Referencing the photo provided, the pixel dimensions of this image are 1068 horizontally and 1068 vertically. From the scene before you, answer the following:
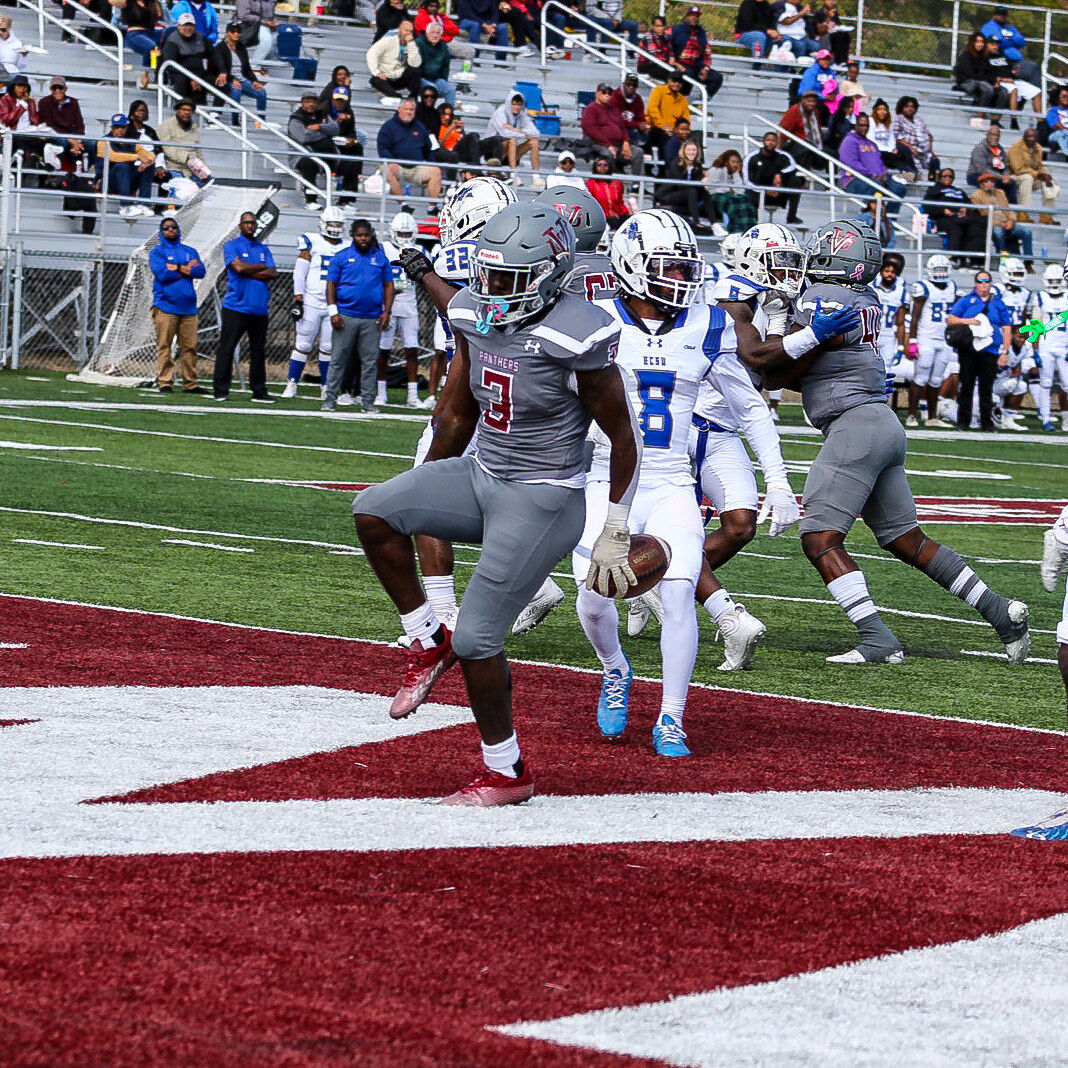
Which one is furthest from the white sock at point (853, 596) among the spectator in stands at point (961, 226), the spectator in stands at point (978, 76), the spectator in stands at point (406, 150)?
the spectator in stands at point (978, 76)

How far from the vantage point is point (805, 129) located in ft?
94.9

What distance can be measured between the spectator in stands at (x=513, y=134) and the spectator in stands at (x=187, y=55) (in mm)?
3777

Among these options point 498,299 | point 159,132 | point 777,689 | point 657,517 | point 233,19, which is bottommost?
point 777,689

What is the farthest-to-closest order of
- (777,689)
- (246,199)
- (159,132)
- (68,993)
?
(159,132), (246,199), (777,689), (68,993)

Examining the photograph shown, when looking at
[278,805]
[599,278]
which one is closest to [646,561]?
[278,805]

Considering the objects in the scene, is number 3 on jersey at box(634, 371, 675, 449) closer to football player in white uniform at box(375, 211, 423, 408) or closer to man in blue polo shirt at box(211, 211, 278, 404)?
man in blue polo shirt at box(211, 211, 278, 404)

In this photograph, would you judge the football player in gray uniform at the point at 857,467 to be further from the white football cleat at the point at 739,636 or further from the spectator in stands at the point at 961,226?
the spectator in stands at the point at 961,226

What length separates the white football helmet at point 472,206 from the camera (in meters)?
7.14

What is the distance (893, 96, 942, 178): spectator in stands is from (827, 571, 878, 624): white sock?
22847 millimetres

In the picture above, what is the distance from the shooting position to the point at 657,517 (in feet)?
20.3

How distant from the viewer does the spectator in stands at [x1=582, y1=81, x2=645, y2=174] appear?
1031 inches

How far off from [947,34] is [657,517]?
3117cm

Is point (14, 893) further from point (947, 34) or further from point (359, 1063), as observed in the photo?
point (947, 34)

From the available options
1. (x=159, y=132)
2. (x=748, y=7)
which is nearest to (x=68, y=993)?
(x=159, y=132)
